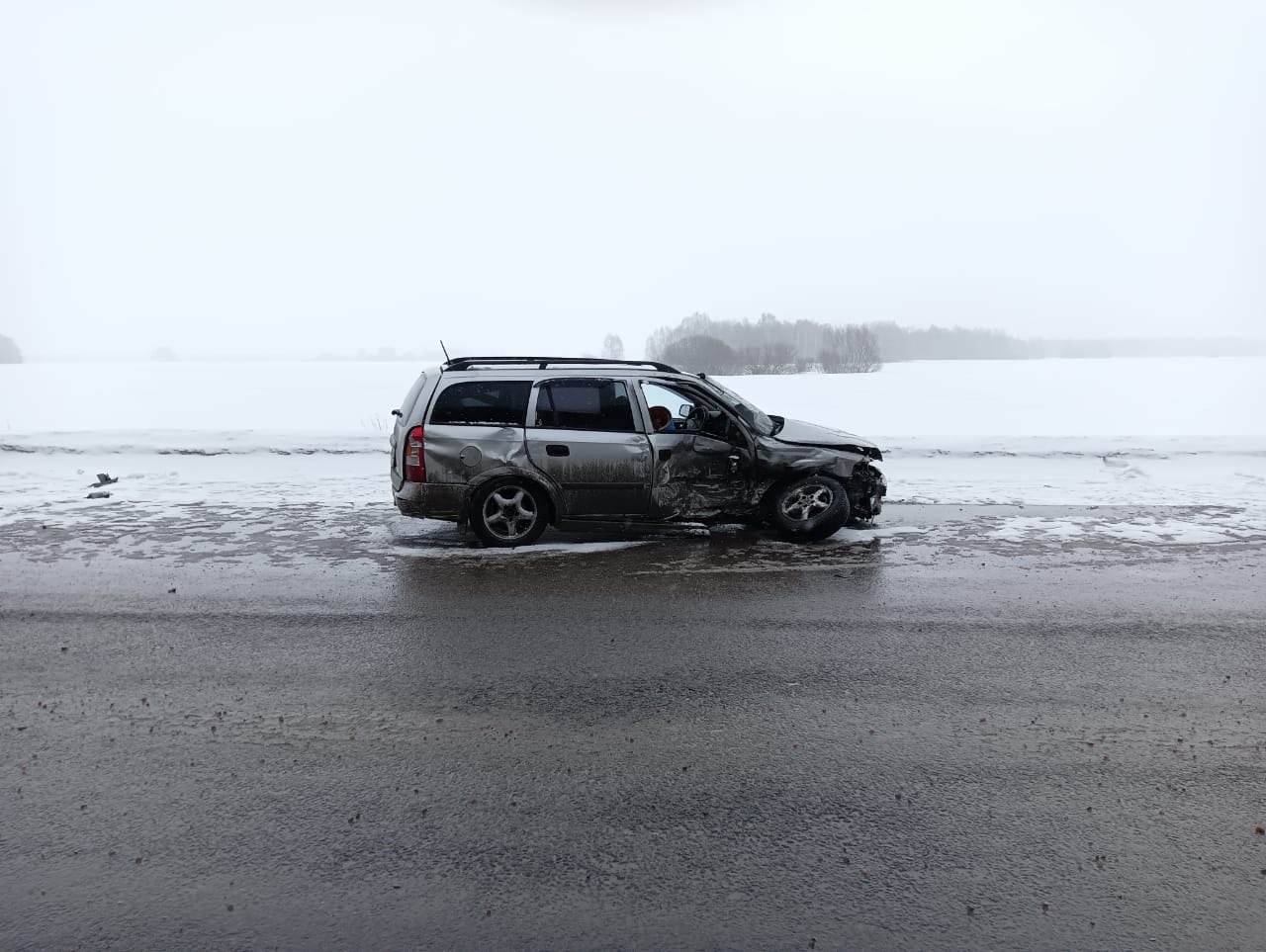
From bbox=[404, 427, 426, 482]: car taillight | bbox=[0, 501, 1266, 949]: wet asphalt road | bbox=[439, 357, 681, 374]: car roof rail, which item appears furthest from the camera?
bbox=[439, 357, 681, 374]: car roof rail

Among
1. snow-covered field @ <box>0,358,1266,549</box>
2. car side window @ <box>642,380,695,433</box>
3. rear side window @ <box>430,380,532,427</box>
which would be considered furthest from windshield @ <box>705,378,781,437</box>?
snow-covered field @ <box>0,358,1266,549</box>

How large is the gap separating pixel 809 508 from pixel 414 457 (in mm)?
3899

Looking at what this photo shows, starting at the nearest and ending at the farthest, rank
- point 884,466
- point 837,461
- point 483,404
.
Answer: point 483,404 < point 837,461 < point 884,466

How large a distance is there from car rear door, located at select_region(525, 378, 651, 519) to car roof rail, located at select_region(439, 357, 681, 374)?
31 centimetres

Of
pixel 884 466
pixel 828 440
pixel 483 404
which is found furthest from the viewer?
pixel 884 466

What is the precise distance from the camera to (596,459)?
8812 mm

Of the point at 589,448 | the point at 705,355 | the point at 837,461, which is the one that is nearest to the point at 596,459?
the point at 589,448

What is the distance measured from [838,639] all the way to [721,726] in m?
1.67

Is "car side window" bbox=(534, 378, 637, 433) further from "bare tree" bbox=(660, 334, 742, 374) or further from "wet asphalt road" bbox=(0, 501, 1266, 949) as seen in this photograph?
"bare tree" bbox=(660, 334, 742, 374)

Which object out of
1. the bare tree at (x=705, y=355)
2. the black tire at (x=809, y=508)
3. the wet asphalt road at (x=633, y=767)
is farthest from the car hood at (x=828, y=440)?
the bare tree at (x=705, y=355)

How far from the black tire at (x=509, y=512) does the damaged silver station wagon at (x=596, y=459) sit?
1 cm

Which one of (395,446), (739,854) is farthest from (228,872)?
(395,446)

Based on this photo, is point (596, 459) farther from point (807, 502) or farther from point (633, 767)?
point (633, 767)

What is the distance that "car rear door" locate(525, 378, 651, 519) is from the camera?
880 centimetres
